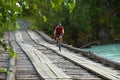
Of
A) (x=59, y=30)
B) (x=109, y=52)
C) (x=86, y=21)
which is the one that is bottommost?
(x=109, y=52)

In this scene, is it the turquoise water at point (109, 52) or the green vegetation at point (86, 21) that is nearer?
the turquoise water at point (109, 52)

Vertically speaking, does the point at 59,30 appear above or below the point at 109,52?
above

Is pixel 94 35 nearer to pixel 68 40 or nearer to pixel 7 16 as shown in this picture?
pixel 68 40

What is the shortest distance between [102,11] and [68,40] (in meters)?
10.6

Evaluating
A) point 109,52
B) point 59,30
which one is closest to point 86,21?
point 109,52

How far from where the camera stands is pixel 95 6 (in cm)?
5528

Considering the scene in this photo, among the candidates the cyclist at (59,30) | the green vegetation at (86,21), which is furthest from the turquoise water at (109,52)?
the cyclist at (59,30)

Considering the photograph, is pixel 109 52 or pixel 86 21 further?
pixel 86 21

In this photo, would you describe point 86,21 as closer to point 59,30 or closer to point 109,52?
point 109,52

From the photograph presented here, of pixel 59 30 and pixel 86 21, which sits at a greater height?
pixel 59 30

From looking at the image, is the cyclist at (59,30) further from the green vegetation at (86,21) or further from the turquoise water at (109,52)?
the green vegetation at (86,21)

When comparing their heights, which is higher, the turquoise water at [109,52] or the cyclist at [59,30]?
the cyclist at [59,30]

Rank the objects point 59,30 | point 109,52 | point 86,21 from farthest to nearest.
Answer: point 86,21 → point 109,52 → point 59,30

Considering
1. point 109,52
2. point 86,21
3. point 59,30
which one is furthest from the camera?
point 86,21
